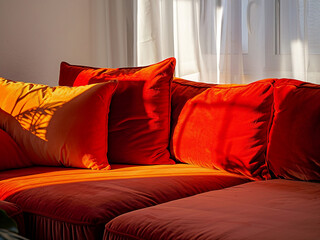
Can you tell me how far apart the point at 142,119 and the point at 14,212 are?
33.4 inches

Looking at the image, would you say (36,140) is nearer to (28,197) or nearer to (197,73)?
(28,197)

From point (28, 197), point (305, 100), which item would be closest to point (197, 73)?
point (305, 100)

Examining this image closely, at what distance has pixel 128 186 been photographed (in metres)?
1.78

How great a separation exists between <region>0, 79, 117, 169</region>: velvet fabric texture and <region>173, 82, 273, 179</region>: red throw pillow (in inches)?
15.2

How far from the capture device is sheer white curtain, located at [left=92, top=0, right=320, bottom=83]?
7.60 feet

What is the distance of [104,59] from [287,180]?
1.87 m

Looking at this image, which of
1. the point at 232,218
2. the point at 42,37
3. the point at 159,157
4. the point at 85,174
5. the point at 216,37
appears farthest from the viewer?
the point at 42,37

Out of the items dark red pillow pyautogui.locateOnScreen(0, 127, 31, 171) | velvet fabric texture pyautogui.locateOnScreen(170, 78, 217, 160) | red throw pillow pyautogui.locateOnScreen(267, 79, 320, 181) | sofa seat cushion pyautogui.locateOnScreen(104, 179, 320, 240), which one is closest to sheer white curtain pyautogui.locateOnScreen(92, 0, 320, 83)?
velvet fabric texture pyautogui.locateOnScreen(170, 78, 217, 160)

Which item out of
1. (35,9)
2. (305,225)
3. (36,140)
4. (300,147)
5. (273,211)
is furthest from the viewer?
(35,9)

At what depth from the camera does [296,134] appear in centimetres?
186

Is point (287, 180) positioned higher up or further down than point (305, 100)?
further down

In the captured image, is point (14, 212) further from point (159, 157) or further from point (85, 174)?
point (159, 157)

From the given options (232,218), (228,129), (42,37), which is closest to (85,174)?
(228,129)

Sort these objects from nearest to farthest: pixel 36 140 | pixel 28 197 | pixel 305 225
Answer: pixel 305 225
pixel 28 197
pixel 36 140
